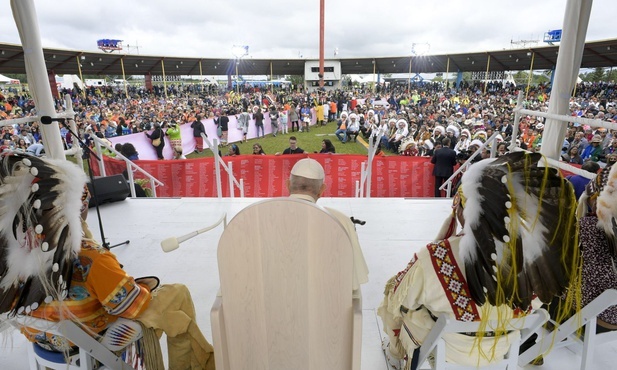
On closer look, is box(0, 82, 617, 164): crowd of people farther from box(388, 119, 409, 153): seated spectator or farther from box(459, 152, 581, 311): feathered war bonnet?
box(459, 152, 581, 311): feathered war bonnet

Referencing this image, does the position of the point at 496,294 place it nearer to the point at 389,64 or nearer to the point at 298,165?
the point at 298,165

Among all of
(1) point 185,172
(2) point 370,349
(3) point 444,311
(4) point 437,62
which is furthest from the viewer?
(4) point 437,62

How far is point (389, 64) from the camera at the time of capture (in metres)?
28.8

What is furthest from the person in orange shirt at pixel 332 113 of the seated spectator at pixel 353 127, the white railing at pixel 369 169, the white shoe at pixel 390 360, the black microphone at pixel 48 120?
the white shoe at pixel 390 360

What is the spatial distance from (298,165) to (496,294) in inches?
33.2

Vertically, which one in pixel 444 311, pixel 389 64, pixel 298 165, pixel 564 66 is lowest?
pixel 444 311

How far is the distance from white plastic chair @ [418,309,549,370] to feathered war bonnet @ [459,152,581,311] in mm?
127

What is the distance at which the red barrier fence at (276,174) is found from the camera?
584 cm

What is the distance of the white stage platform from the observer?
193 centimetres

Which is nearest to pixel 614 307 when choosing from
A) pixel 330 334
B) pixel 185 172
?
pixel 330 334

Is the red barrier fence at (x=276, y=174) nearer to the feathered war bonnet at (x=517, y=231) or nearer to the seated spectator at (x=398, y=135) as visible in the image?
the feathered war bonnet at (x=517, y=231)

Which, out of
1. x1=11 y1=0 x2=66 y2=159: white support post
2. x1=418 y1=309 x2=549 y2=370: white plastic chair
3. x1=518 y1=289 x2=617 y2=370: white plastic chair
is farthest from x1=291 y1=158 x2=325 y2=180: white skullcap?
x1=11 y1=0 x2=66 y2=159: white support post

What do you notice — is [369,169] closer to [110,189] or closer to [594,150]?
[110,189]

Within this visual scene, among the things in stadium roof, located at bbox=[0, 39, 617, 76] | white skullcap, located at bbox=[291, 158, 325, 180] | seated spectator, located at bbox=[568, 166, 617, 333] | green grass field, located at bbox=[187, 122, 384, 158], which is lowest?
green grass field, located at bbox=[187, 122, 384, 158]
